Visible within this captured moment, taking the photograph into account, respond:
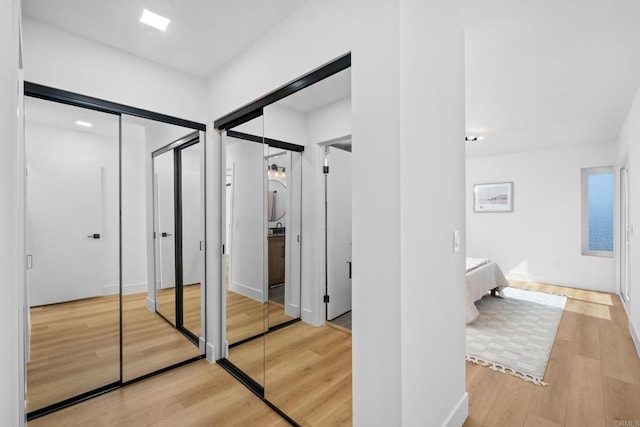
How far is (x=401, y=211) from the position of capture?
1286 millimetres

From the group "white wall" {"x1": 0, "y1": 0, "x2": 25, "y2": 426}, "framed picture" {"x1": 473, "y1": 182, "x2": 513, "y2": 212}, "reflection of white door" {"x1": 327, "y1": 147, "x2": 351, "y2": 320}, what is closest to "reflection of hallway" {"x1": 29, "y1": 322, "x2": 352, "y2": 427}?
"reflection of white door" {"x1": 327, "y1": 147, "x2": 351, "y2": 320}

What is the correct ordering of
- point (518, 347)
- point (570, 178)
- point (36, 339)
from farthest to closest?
point (570, 178) < point (518, 347) < point (36, 339)

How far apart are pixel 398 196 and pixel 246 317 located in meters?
1.71

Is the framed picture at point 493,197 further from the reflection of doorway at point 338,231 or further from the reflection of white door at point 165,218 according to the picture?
the reflection of white door at point 165,218

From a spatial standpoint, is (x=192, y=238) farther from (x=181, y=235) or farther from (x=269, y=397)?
(x=269, y=397)

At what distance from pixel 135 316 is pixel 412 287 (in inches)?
87.6

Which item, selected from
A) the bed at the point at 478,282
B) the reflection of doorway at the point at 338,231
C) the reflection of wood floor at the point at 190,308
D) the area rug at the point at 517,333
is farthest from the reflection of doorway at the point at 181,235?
the bed at the point at 478,282

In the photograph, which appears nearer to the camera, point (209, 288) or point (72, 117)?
point (72, 117)

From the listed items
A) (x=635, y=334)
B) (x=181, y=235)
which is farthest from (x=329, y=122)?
(x=635, y=334)

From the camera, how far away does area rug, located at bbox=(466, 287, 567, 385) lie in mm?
2623

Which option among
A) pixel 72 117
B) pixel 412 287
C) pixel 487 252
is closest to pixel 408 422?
pixel 412 287

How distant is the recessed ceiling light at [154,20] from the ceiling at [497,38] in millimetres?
40

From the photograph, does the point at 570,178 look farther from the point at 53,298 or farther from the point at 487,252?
the point at 53,298

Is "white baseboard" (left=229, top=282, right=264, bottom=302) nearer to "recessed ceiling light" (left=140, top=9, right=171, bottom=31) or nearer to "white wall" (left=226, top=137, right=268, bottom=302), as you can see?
"white wall" (left=226, top=137, right=268, bottom=302)
